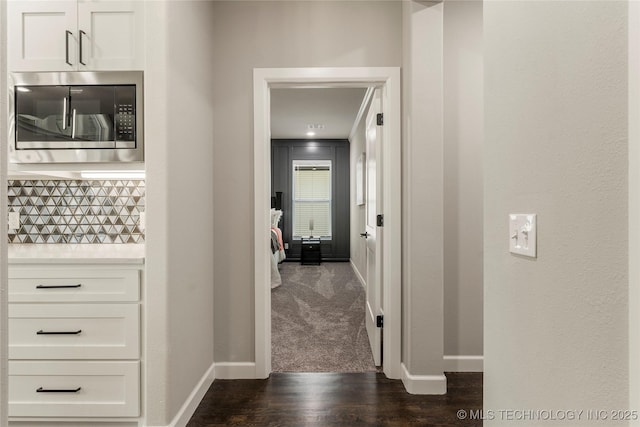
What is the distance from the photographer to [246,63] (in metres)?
2.42

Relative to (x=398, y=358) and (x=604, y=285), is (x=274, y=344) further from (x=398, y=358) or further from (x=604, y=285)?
(x=604, y=285)

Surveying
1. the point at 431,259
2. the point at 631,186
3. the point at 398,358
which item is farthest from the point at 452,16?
the point at 398,358

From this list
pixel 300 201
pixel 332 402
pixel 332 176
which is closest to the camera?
pixel 332 402

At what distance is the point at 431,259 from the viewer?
2182 mm

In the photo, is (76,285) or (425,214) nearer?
(76,285)

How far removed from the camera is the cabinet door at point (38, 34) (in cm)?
180

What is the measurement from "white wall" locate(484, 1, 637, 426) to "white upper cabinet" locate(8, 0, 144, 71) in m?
1.68

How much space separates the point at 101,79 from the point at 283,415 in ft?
6.76

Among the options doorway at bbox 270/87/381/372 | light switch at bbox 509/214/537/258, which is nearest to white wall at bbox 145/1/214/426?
doorway at bbox 270/87/381/372

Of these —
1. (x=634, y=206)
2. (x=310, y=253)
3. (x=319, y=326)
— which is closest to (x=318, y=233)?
(x=310, y=253)

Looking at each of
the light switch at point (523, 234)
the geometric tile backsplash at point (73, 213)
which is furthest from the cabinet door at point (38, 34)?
the light switch at point (523, 234)

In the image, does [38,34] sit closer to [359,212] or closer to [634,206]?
[634,206]

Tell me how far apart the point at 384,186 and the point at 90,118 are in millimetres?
1800

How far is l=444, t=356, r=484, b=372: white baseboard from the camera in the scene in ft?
8.05
